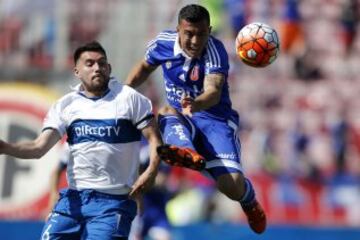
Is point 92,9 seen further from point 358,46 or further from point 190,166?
point 190,166

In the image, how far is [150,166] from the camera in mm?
8039

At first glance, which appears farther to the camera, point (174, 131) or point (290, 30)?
point (290, 30)

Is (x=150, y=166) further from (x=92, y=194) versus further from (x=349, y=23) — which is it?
(x=349, y=23)

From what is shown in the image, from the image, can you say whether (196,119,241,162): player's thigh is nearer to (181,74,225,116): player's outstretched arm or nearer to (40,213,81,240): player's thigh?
(181,74,225,116): player's outstretched arm

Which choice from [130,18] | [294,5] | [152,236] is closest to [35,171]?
[130,18]

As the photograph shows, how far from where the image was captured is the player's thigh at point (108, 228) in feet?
26.2

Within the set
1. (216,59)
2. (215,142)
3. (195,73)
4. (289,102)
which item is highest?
(216,59)

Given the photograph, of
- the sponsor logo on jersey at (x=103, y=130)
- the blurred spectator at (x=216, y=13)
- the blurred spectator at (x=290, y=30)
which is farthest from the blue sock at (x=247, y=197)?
the blurred spectator at (x=290, y=30)

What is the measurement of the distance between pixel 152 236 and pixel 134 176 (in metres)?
4.66

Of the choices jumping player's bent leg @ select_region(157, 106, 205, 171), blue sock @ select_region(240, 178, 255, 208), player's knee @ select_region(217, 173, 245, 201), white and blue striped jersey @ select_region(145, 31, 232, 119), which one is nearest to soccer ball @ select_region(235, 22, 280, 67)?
white and blue striped jersey @ select_region(145, 31, 232, 119)

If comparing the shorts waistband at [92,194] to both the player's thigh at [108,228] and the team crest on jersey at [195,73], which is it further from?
the team crest on jersey at [195,73]

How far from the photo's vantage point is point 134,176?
8.40 meters

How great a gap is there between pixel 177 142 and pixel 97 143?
0.88 m

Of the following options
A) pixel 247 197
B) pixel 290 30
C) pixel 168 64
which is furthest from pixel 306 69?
pixel 168 64
